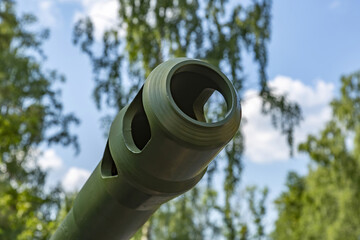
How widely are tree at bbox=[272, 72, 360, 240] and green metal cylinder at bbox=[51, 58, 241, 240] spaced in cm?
1758

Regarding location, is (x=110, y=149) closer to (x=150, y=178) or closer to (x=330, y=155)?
(x=150, y=178)

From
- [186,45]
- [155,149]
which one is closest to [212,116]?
[186,45]

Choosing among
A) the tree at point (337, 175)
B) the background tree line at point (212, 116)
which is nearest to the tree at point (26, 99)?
the background tree line at point (212, 116)

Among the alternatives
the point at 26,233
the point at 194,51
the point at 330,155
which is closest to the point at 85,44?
the point at 194,51

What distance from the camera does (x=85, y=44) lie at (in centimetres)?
956

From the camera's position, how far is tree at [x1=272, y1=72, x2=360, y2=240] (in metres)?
17.6

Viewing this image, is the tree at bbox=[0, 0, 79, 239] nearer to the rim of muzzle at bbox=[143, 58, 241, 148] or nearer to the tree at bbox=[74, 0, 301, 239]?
the tree at bbox=[74, 0, 301, 239]

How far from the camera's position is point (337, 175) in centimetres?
1800

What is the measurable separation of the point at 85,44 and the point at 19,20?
9390mm

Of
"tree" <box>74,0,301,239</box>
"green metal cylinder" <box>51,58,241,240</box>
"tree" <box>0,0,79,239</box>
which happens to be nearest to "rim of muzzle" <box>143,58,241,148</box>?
"green metal cylinder" <box>51,58,241,240</box>

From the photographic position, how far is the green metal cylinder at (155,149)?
0.85m

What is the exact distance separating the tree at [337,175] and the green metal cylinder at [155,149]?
57.7 feet

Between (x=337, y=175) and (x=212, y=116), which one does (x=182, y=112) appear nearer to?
(x=212, y=116)

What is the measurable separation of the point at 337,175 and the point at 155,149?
1828 centimetres
